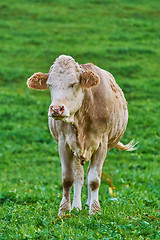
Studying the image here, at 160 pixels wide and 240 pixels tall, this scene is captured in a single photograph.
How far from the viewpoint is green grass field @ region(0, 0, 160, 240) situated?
5.66 meters

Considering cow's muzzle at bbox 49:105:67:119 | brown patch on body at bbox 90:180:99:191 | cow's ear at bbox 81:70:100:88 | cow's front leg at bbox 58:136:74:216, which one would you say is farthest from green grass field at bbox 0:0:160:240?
cow's ear at bbox 81:70:100:88

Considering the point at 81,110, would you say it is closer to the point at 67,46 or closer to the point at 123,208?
the point at 123,208

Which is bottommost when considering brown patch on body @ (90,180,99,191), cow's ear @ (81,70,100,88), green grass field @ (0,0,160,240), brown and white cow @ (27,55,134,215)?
green grass field @ (0,0,160,240)

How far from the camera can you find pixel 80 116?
5559 millimetres

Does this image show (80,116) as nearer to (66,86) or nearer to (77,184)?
(66,86)

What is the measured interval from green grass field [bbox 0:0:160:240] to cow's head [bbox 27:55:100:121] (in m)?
1.51

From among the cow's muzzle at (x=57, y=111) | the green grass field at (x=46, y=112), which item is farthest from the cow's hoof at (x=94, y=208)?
the cow's muzzle at (x=57, y=111)

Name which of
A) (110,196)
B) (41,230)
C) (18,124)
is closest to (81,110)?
(41,230)

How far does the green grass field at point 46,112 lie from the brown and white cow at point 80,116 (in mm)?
596

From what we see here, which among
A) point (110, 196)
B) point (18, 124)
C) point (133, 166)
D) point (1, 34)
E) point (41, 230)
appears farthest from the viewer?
point (1, 34)

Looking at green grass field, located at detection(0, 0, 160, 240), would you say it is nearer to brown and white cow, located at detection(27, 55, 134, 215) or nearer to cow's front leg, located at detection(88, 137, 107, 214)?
cow's front leg, located at detection(88, 137, 107, 214)

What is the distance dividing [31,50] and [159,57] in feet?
22.8

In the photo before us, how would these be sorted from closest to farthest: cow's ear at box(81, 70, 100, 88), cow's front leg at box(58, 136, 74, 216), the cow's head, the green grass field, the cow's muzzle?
the cow's muzzle, the cow's head, cow's ear at box(81, 70, 100, 88), the green grass field, cow's front leg at box(58, 136, 74, 216)

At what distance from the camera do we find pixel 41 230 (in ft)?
17.4
